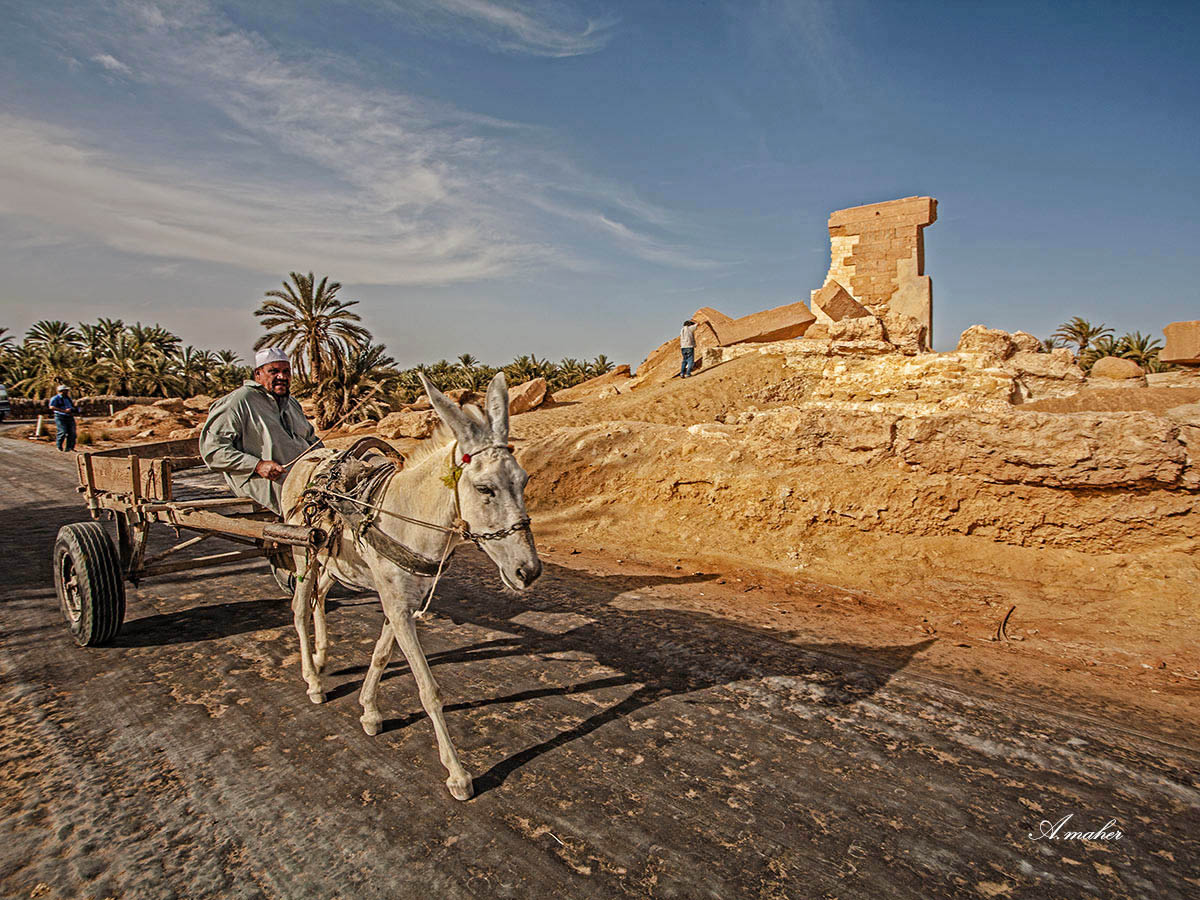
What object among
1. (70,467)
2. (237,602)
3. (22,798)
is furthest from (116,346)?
(22,798)

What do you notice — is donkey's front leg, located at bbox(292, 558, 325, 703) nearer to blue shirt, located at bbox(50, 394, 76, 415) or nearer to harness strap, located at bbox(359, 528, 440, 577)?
harness strap, located at bbox(359, 528, 440, 577)

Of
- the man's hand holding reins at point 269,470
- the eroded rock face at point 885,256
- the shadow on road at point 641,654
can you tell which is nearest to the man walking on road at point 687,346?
the eroded rock face at point 885,256

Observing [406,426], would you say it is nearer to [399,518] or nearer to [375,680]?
[375,680]

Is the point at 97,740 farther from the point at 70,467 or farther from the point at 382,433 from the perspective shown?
the point at 382,433

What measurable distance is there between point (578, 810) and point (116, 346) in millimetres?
59590

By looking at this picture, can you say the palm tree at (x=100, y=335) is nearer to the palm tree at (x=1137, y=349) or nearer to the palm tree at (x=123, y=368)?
the palm tree at (x=123, y=368)

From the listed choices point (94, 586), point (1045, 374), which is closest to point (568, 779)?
point (94, 586)

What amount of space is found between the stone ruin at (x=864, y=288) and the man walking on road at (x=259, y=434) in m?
14.5

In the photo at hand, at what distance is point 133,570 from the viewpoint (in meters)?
5.47

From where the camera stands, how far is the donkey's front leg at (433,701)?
10.8 ft

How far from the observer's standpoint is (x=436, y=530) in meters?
3.69

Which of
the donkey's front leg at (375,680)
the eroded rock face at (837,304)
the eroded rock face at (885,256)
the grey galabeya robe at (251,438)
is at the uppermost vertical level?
the eroded rock face at (885,256)

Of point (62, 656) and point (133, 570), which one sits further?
point (133, 570)

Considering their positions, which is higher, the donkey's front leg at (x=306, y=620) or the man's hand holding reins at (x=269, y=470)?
the man's hand holding reins at (x=269, y=470)
